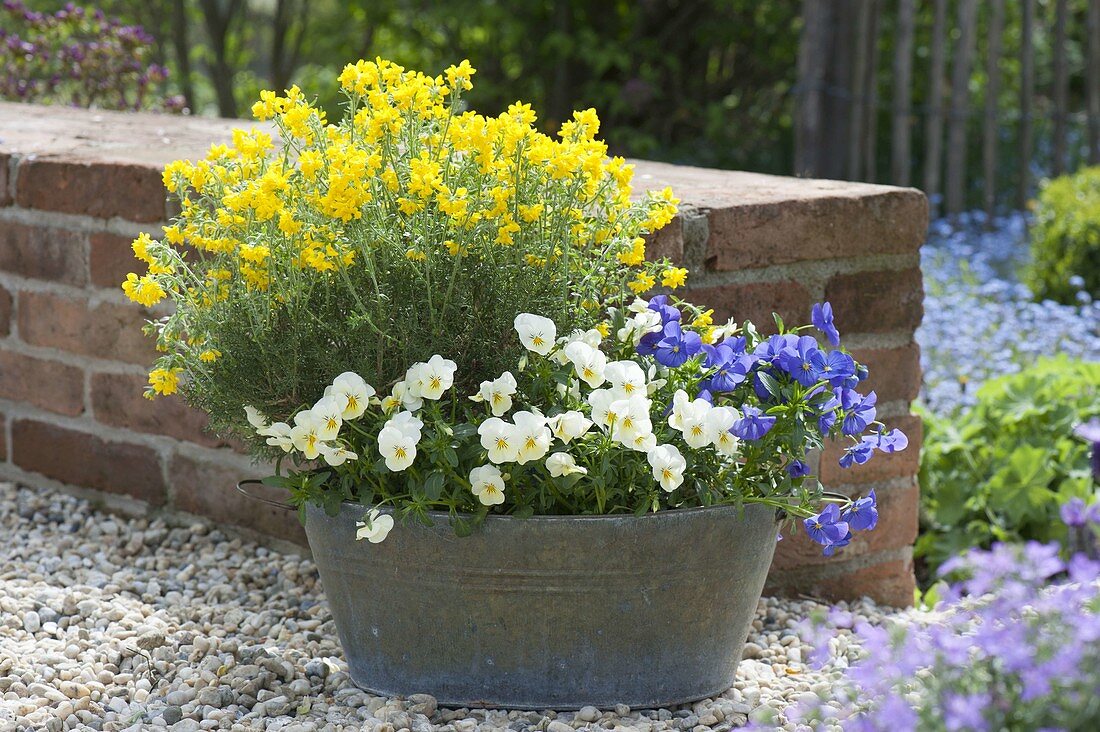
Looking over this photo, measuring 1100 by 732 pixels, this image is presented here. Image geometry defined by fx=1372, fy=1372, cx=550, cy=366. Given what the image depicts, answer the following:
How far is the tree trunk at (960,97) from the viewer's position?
620 cm

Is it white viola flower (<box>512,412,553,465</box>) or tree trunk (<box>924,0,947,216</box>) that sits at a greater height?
tree trunk (<box>924,0,947,216</box>)

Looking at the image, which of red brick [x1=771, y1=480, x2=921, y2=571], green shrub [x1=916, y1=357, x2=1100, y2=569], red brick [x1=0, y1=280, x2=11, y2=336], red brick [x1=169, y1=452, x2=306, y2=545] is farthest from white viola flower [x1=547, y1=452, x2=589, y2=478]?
red brick [x1=0, y1=280, x2=11, y2=336]

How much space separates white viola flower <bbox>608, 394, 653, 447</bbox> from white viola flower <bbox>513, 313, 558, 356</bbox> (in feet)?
0.39

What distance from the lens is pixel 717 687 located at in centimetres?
190

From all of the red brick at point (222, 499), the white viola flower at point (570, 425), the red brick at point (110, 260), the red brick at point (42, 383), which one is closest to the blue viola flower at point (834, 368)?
the white viola flower at point (570, 425)

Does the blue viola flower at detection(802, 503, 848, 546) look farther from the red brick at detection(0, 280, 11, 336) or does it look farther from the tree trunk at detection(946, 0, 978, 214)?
the tree trunk at detection(946, 0, 978, 214)

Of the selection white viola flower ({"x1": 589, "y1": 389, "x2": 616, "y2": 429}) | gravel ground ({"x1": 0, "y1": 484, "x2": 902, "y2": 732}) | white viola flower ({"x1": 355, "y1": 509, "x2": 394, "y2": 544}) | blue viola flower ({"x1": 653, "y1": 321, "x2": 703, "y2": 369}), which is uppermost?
blue viola flower ({"x1": 653, "y1": 321, "x2": 703, "y2": 369})

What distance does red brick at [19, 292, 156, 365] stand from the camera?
103 inches

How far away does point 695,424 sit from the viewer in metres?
1.69

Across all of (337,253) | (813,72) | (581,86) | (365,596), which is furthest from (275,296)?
(581,86)

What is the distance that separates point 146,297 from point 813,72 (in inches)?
193

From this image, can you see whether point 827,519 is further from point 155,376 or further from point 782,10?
point 782,10

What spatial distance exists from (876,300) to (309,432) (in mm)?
1169

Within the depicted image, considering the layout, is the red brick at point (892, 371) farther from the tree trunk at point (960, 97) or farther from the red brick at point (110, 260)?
the tree trunk at point (960, 97)
